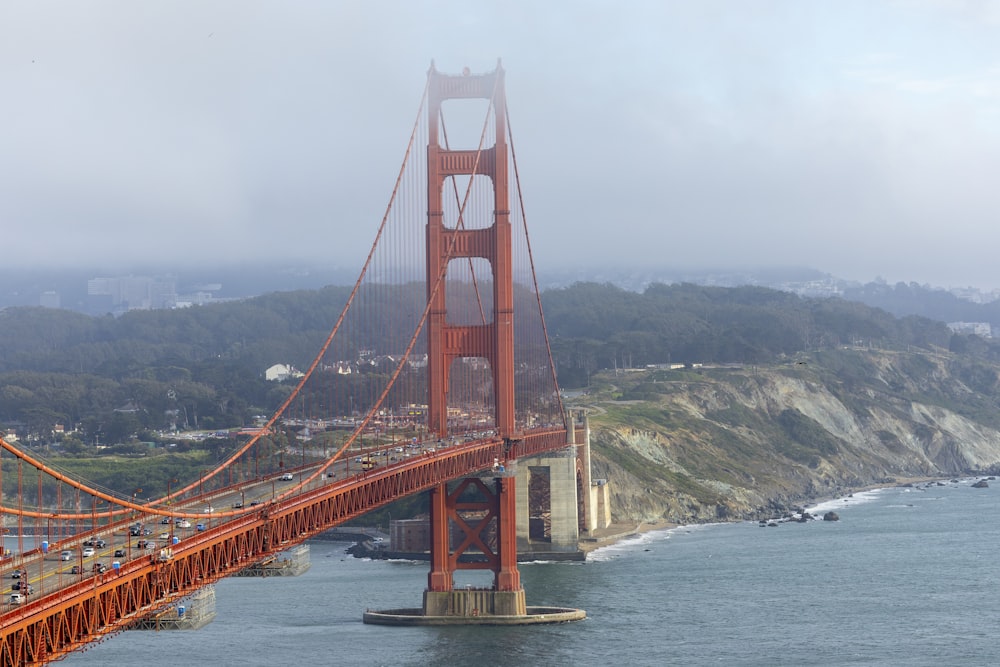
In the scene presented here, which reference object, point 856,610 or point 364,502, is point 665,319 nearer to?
point 856,610

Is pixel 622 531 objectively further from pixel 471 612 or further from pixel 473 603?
pixel 471 612

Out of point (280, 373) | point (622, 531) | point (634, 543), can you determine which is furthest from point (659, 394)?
point (280, 373)

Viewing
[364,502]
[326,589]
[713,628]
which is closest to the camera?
[364,502]

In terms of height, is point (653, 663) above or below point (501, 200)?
below

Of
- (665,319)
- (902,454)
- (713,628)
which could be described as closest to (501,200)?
(713,628)

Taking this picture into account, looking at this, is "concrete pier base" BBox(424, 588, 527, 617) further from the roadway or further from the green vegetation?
the green vegetation

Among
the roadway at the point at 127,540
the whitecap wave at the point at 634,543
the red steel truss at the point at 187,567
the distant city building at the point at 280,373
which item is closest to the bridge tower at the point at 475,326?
the red steel truss at the point at 187,567

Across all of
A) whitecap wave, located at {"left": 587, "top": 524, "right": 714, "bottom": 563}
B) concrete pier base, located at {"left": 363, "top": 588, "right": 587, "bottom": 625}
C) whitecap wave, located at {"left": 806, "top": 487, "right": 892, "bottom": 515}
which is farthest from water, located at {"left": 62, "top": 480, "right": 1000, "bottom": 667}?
whitecap wave, located at {"left": 806, "top": 487, "right": 892, "bottom": 515}
